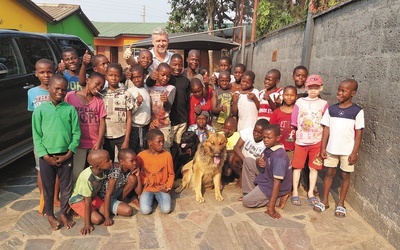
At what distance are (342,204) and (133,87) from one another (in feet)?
9.97

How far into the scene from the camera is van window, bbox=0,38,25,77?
4219 mm

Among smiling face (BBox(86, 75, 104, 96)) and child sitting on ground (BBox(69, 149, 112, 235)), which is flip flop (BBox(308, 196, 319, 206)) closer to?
child sitting on ground (BBox(69, 149, 112, 235))

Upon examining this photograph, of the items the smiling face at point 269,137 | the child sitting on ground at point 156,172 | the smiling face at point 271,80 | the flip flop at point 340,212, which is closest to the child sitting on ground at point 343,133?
the flip flop at point 340,212

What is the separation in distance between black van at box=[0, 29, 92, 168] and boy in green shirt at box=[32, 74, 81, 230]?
3.58 feet

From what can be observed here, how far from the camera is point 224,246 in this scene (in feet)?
10.3

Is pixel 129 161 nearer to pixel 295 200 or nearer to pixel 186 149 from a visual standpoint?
pixel 186 149

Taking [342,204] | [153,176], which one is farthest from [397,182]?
[153,176]

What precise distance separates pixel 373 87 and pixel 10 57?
4790 mm

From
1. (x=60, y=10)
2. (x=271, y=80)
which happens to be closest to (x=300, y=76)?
(x=271, y=80)

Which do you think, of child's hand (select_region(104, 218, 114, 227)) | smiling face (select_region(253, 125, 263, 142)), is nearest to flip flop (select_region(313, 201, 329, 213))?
smiling face (select_region(253, 125, 263, 142))

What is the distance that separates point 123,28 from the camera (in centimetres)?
2992

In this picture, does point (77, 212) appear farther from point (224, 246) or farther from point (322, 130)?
point (322, 130)

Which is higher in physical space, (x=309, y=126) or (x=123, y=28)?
(x=123, y=28)

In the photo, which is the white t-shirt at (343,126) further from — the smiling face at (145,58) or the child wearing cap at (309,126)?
the smiling face at (145,58)
